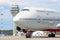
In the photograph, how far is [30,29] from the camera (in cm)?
4634

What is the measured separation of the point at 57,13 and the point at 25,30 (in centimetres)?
610

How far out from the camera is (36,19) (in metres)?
45.3

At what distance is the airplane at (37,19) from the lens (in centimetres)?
4491

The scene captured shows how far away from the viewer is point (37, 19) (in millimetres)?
45500

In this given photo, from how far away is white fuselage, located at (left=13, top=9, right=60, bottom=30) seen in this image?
1764 inches

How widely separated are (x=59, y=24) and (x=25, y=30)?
5564mm

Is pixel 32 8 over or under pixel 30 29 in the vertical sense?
over

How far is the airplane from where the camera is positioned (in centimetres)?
4491

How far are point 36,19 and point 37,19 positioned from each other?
0.27 metres

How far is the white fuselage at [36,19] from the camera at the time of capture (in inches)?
1764

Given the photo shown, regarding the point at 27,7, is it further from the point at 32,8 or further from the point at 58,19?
the point at 58,19

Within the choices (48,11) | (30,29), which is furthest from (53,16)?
(30,29)

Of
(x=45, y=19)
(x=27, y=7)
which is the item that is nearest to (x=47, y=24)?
(x=45, y=19)

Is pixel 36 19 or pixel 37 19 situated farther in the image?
pixel 37 19
